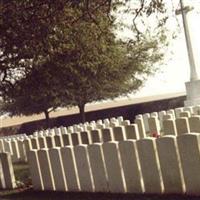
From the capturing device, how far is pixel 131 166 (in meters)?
9.30

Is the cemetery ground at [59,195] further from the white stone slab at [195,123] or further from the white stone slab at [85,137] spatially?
the white stone slab at [195,123]

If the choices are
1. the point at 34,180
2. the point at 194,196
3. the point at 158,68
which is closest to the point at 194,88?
the point at 158,68

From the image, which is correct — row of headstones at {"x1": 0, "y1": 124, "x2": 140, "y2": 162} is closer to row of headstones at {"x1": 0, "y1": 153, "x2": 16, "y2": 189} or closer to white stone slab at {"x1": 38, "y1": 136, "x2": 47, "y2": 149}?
white stone slab at {"x1": 38, "y1": 136, "x2": 47, "y2": 149}

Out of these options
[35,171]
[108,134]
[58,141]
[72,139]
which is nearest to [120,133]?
[108,134]

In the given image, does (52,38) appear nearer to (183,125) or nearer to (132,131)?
(132,131)

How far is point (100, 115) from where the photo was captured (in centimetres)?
3850

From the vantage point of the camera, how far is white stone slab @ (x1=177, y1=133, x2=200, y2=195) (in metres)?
8.25

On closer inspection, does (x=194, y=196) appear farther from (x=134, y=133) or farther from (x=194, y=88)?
(x=194, y=88)

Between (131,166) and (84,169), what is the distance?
Result: 3.82 feet

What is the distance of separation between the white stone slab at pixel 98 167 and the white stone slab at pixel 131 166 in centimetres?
49

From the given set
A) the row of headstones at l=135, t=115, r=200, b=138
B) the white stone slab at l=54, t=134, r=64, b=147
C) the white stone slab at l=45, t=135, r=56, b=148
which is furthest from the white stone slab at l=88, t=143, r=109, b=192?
the white stone slab at l=45, t=135, r=56, b=148

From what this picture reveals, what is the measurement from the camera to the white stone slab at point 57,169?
10.7 m

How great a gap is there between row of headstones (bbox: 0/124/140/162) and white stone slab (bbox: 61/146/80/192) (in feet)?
7.45

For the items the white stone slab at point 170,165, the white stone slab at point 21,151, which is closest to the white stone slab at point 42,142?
the white stone slab at point 21,151
